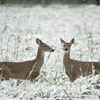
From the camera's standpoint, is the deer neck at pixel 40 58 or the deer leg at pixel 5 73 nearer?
the deer leg at pixel 5 73

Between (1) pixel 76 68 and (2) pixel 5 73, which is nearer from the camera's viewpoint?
(2) pixel 5 73

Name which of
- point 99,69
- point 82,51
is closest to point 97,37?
point 82,51

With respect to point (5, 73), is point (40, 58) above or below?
above

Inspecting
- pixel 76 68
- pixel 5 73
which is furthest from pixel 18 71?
pixel 76 68

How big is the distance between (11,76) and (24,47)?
256 cm

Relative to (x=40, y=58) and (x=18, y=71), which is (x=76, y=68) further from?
(x=18, y=71)

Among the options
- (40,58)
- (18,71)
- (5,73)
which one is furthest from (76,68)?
(5,73)

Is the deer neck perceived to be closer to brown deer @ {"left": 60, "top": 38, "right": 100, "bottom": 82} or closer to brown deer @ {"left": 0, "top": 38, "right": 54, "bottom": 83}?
brown deer @ {"left": 0, "top": 38, "right": 54, "bottom": 83}

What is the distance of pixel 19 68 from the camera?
3.56 m

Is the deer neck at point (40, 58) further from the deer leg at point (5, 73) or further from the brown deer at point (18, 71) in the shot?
the deer leg at point (5, 73)

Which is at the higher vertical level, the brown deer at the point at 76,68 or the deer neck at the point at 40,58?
the deer neck at the point at 40,58

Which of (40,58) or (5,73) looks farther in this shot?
(40,58)

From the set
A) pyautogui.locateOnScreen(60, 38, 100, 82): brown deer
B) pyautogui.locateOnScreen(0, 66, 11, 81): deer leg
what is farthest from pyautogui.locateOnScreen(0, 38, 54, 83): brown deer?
pyautogui.locateOnScreen(60, 38, 100, 82): brown deer

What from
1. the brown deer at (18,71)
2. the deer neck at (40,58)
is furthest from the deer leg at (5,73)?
the deer neck at (40,58)
